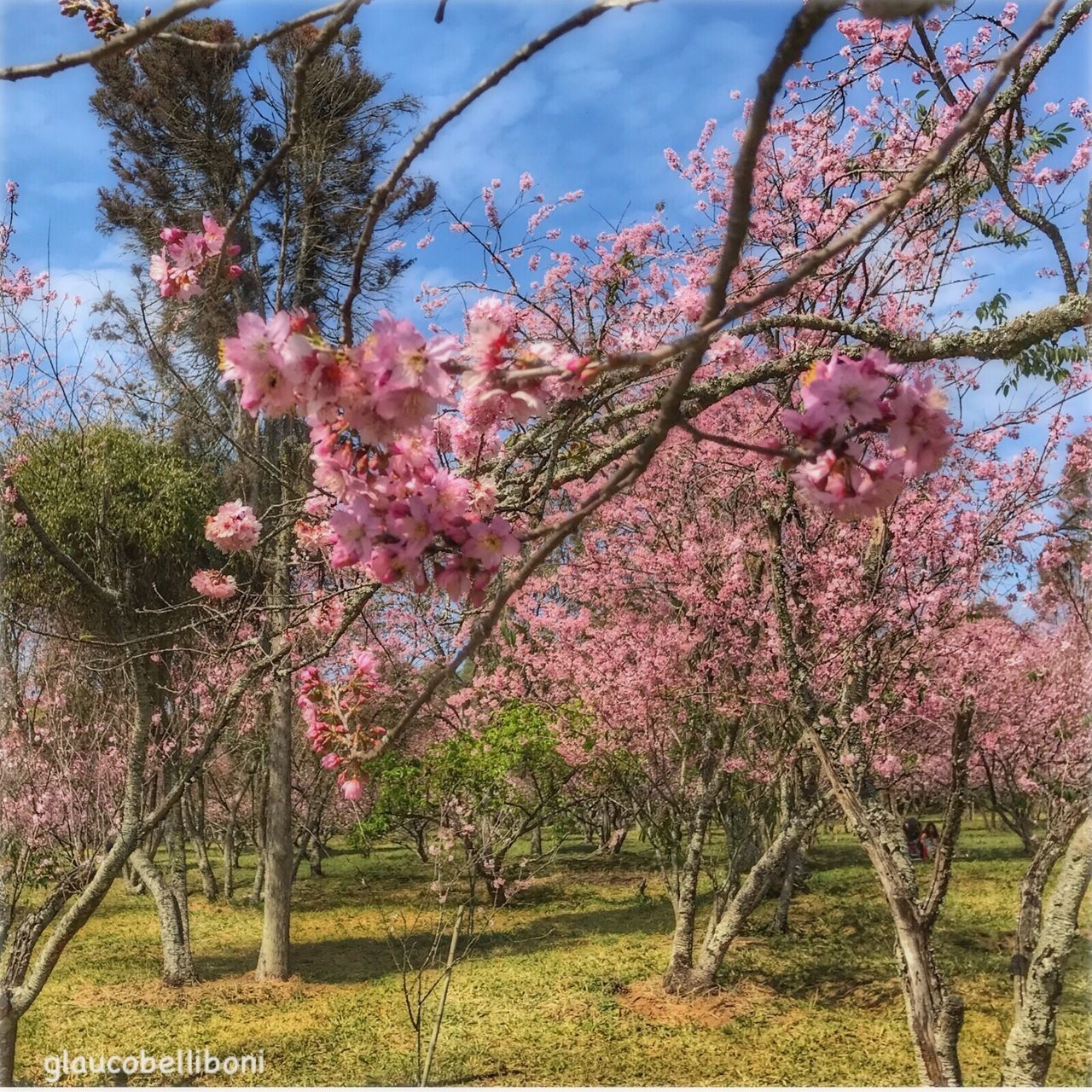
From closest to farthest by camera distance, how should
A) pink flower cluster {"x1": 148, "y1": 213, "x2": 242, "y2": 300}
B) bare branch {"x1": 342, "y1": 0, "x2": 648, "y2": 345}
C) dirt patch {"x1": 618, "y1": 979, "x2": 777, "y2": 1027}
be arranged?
1. bare branch {"x1": 342, "y1": 0, "x2": 648, "y2": 345}
2. pink flower cluster {"x1": 148, "y1": 213, "x2": 242, "y2": 300}
3. dirt patch {"x1": 618, "y1": 979, "x2": 777, "y2": 1027}

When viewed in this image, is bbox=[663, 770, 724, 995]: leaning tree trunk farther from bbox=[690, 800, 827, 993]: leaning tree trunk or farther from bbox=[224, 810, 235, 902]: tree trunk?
bbox=[224, 810, 235, 902]: tree trunk

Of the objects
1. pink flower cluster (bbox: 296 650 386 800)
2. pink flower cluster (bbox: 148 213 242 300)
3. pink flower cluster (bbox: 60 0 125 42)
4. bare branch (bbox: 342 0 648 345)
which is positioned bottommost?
pink flower cluster (bbox: 296 650 386 800)

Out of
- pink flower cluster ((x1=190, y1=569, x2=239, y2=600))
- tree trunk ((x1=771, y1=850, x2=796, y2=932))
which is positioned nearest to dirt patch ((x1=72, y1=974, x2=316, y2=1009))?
tree trunk ((x1=771, y1=850, x2=796, y2=932))

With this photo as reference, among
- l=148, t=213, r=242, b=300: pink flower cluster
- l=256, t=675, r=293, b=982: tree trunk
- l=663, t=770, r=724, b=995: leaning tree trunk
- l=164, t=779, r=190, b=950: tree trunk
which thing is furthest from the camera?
l=256, t=675, r=293, b=982: tree trunk

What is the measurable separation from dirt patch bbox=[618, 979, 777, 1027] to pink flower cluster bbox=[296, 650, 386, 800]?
565 cm

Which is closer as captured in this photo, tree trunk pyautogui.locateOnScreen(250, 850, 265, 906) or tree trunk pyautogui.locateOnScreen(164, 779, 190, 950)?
tree trunk pyautogui.locateOnScreen(164, 779, 190, 950)

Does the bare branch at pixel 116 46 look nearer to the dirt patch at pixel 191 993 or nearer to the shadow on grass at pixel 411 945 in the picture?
the dirt patch at pixel 191 993

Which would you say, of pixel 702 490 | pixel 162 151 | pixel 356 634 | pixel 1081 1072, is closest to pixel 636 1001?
pixel 1081 1072

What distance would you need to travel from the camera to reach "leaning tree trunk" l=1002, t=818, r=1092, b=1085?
2932 millimetres

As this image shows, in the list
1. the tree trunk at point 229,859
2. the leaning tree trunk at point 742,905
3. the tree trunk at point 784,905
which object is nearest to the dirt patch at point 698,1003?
the leaning tree trunk at point 742,905

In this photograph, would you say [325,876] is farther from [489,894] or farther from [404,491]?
[404,491]

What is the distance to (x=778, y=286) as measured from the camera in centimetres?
75

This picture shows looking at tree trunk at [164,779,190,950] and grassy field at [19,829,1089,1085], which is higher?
tree trunk at [164,779,190,950]

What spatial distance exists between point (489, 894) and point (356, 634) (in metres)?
4.08
